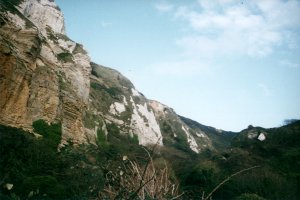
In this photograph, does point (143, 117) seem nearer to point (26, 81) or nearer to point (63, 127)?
point (63, 127)

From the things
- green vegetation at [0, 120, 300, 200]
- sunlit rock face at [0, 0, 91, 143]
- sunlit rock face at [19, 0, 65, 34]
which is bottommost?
green vegetation at [0, 120, 300, 200]

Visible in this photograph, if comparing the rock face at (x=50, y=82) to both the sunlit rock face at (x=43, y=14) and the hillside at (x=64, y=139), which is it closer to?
the sunlit rock face at (x=43, y=14)

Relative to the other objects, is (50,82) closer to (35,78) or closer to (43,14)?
(35,78)

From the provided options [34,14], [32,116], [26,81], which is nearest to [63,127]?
[32,116]

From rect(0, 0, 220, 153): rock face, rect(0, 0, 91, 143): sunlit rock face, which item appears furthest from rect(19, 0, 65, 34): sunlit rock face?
rect(0, 0, 91, 143): sunlit rock face

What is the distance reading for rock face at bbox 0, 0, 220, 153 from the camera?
2841 centimetres

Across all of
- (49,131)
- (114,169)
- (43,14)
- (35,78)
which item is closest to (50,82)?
(35,78)

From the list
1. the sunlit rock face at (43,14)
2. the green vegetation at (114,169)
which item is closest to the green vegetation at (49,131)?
the green vegetation at (114,169)

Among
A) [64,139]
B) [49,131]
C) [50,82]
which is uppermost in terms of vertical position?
[50,82]

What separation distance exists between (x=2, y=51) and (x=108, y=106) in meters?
41.1

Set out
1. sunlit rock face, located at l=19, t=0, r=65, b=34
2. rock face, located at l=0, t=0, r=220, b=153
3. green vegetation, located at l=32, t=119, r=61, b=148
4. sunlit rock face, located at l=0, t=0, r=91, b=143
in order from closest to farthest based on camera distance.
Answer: sunlit rock face, located at l=0, t=0, r=91, b=143 → rock face, located at l=0, t=0, r=220, b=153 → green vegetation, located at l=32, t=119, r=61, b=148 → sunlit rock face, located at l=19, t=0, r=65, b=34

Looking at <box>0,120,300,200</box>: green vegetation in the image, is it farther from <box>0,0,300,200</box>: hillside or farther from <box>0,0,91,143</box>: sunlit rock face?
<box>0,0,91,143</box>: sunlit rock face

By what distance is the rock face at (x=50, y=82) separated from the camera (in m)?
28.4

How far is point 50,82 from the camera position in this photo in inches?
1335
